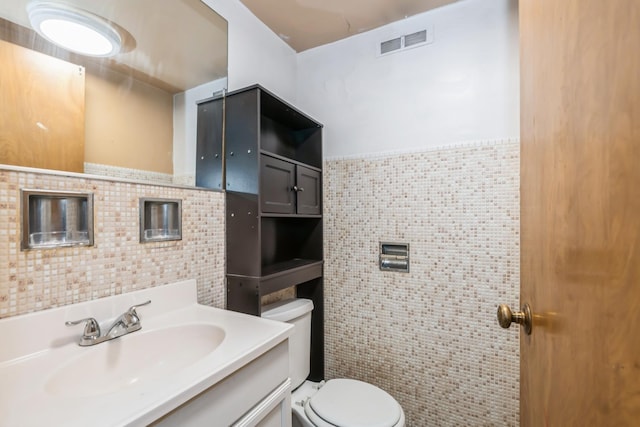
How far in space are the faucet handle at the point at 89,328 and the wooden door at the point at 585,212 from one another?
3.70ft

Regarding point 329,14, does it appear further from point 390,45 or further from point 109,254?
point 109,254

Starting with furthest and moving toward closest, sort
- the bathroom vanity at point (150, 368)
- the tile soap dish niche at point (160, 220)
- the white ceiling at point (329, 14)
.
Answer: the white ceiling at point (329, 14) → the tile soap dish niche at point (160, 220) → the bathroom vanity at point (150, 368)

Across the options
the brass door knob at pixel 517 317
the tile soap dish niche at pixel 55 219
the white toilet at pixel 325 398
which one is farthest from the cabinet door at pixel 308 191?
the brass door knob at pixel 517 317

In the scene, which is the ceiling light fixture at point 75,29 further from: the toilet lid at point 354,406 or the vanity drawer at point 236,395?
the toilet lid at point 354,406

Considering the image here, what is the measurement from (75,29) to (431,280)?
180 cm

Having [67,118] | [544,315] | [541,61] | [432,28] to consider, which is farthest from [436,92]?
[67,118]

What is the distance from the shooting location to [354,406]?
126 centimetres

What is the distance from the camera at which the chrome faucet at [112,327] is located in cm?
82

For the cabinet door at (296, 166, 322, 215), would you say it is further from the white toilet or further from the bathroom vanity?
the bathroom vanity

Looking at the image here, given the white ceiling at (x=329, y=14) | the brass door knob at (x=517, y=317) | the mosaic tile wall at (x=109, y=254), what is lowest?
the brass door knob at (x=517, y=317)

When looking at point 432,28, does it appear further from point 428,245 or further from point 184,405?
point 184,405

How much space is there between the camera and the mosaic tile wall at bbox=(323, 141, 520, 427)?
1387 mm

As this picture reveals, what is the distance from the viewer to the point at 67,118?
2.96ft

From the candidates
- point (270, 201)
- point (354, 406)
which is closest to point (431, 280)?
point (354, 406)
